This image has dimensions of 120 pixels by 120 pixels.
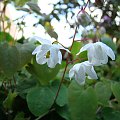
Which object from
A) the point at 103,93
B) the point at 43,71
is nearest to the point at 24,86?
the point at 43,71

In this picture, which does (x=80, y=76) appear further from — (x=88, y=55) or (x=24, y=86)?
(x=24, y=86)

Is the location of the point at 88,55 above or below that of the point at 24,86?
above

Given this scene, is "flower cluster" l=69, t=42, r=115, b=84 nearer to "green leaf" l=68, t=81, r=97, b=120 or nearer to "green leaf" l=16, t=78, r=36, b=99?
"green leaf" l=68, t=81, r=97, b=120

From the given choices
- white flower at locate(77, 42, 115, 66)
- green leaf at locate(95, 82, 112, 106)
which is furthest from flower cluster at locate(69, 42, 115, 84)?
green leaf at locate(95, 82, 112, 106)

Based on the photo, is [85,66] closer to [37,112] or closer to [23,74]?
[37,112]

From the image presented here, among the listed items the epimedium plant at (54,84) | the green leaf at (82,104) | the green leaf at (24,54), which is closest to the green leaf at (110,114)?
the epimedium plant at (54,84)

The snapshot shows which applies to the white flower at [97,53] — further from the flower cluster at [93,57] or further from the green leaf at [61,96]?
the green leaf at [61,96]
